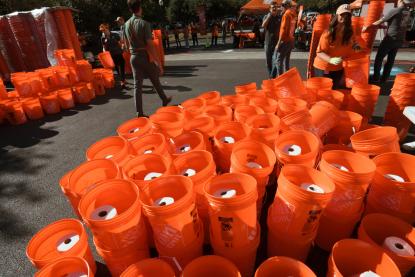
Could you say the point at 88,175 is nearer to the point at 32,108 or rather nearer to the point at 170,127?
the point at 170,127

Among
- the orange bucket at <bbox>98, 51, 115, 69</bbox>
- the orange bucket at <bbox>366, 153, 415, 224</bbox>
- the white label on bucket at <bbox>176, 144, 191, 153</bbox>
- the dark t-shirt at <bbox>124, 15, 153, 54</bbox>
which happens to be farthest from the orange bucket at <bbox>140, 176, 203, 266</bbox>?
the orange bucket at <bbox>98, 51, 115, 69</bbox>

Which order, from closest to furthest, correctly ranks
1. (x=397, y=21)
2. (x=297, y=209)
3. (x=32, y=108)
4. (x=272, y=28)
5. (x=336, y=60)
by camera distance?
(x=297, y=209) < (x=336, y=60) < (x=397, y=21) < (x=272, y=28) < (x=32, y=108)

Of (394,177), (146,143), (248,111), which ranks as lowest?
(394,177)

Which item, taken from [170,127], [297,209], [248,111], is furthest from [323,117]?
[170,127]

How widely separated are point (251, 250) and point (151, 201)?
3.09ft

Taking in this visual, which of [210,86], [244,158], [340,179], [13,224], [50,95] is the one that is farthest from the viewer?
[210,86]

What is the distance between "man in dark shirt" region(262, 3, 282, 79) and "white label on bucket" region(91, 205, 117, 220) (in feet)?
18.7

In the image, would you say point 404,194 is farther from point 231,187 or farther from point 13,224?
point 13,224

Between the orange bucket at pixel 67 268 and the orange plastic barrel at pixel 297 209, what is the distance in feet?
5.12

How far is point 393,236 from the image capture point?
2051mm

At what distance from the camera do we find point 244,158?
266 cm

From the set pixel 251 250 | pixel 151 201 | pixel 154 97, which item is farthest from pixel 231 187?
pixel 154 97

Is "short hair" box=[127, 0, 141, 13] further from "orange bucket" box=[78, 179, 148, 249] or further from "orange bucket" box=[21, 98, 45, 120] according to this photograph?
"orange bucket" box=[21, 98, 45, 120]

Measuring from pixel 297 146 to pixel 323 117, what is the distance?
84cm
